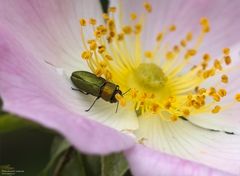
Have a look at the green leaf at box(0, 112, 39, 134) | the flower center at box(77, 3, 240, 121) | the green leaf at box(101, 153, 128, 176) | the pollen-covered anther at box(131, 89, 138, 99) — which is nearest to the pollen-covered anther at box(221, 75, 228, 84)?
the flower center at box(77, 3, 240, 121)

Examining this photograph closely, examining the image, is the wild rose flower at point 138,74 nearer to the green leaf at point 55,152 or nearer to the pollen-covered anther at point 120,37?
the pollen-covered anther at point 120,37

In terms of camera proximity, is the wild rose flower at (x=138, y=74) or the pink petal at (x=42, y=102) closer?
the pink petal at (x=42, y=102)

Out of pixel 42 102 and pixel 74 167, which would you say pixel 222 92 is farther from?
pixel 42 102

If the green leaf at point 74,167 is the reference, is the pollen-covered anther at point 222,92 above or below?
above

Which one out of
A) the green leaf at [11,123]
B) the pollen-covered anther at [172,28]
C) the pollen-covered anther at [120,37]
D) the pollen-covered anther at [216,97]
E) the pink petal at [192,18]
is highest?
the pink petal at [192,18]

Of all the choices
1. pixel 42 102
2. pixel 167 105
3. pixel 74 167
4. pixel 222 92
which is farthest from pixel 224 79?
pixel 42 102

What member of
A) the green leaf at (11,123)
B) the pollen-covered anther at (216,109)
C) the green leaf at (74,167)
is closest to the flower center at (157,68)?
the pollen-covered anther at (216,109)

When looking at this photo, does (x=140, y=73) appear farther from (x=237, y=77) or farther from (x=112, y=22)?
(x=237, y=77)
